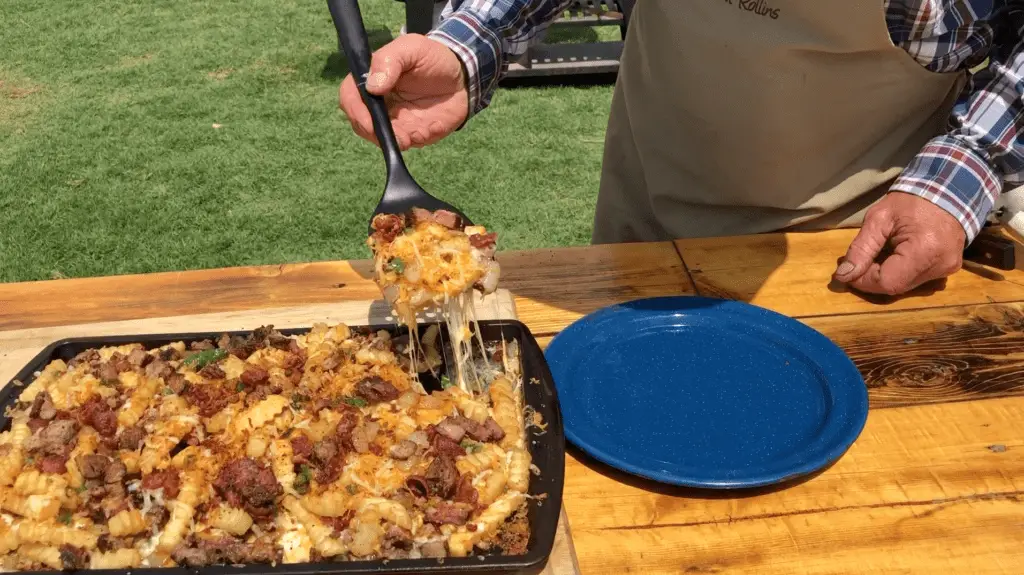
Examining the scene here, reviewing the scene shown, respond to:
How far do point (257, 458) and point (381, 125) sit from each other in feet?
2.70

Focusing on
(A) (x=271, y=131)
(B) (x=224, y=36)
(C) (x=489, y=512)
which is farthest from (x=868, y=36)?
(B) (x=224, y=36)

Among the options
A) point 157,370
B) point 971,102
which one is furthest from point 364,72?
point 971,102

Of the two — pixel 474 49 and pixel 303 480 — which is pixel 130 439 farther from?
pixel 474 49

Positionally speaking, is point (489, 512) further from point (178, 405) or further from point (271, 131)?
point (271, 131)

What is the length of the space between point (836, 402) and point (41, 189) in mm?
5586

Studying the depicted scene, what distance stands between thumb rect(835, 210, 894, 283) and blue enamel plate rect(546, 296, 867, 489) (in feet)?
1.00

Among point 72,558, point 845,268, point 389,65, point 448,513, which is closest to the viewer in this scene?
point 72,558

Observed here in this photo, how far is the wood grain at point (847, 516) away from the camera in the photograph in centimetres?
155

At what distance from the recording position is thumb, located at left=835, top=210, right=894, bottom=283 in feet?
7.45

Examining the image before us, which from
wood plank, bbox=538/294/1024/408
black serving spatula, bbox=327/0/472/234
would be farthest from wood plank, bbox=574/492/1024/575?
black serving spatula, bbox=327/0/472/234

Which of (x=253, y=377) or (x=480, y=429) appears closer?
(x=480, y=429)

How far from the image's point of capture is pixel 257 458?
1.73 metres

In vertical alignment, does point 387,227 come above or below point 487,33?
below

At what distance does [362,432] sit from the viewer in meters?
1.75
